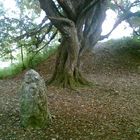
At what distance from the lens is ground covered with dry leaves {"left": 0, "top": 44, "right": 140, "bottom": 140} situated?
668 centimetres

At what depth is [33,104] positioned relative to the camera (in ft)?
22.3

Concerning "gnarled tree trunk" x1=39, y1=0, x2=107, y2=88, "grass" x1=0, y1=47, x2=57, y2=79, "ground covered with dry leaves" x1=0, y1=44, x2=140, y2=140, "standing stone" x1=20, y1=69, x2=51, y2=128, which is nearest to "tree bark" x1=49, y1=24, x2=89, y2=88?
"gnarled tree trunk" x1=39, y1=0, x2=107, y2=88

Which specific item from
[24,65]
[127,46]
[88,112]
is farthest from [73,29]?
[127,46]

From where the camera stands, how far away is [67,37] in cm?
984

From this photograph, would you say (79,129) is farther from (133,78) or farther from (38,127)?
(133,78)

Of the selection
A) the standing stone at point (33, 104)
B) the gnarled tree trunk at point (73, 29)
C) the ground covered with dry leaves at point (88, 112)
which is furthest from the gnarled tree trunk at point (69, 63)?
the standing stone at point (33, 104)

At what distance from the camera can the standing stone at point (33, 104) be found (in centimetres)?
679

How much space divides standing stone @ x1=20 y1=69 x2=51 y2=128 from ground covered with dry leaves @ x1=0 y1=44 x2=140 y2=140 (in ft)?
0.61

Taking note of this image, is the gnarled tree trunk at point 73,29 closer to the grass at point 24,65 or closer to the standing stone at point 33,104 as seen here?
the standing stone at point 33,104

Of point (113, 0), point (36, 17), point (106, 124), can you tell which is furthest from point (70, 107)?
point (36, 17)

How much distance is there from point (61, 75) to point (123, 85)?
6.98 ft

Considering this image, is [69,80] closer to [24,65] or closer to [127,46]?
[24,65]

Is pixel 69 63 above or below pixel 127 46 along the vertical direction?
below

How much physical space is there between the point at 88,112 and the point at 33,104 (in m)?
1.67
